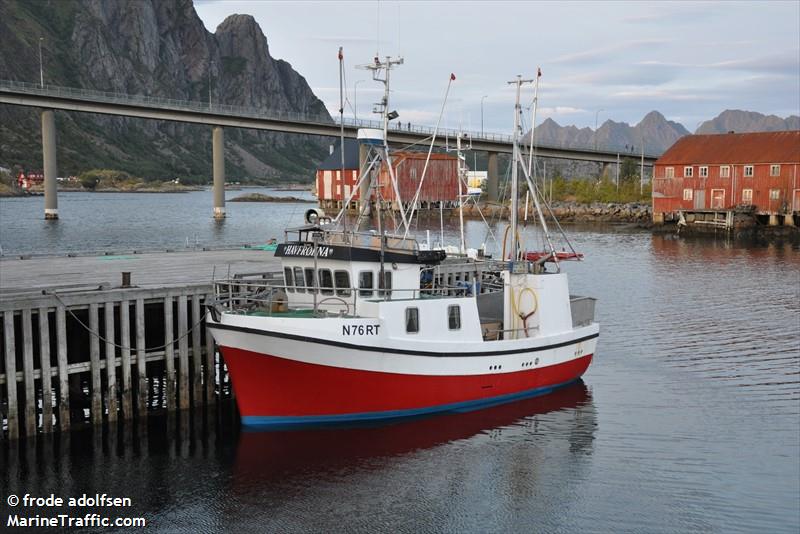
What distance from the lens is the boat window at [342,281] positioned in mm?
22812

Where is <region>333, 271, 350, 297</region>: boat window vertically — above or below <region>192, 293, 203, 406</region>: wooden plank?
above

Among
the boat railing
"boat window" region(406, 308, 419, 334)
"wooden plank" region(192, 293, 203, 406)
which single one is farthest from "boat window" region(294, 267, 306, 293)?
"boat window" region(406, 308, 419, 334)

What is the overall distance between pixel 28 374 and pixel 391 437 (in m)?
9.04

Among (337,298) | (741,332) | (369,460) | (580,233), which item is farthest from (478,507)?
(580,233)

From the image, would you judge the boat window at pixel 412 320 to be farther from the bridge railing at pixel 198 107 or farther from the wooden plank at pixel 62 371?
the bridge railing at pixel 198 107

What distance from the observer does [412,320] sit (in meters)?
22.7

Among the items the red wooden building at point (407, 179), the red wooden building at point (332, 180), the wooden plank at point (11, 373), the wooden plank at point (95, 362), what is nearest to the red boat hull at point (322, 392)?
the wooden plank at point (95, 362)

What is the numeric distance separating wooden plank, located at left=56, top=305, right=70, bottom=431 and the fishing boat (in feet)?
11.7

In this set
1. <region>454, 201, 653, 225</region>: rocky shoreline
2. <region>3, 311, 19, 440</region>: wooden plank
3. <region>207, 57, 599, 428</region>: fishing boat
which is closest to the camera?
<region>3, 311, 19, 440</region>: wooden plank

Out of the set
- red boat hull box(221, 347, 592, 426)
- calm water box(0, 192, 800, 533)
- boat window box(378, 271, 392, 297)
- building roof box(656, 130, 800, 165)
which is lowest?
calm water box(0, 192, 800, 533)

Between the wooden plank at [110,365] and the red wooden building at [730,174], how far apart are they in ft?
269

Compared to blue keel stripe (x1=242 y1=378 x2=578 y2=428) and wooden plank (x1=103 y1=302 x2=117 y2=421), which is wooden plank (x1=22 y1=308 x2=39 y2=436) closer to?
wooden plank (x1=103 y1=302 x2=117 y2=421)

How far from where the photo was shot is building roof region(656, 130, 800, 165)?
89.9 m

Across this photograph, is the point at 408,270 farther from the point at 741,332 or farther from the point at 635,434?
the point at 741,332
